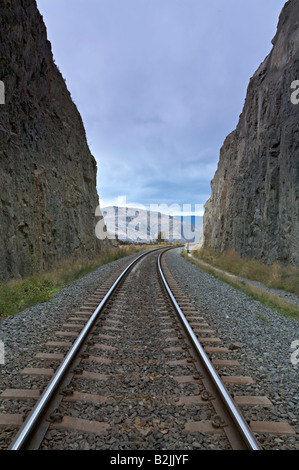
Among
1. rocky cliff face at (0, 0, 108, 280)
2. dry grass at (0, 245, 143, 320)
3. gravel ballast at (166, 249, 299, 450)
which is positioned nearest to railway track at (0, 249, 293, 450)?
gravel ballast at (166, 249, 299, 450)

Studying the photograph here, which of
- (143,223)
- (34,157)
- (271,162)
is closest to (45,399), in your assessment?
(34,157)

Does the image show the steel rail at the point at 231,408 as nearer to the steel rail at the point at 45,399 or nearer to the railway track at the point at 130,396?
the railway track at the point at 130,396

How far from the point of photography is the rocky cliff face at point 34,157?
34.9 ft

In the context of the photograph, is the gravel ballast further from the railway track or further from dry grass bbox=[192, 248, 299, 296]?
dry grass bbox=[192, 248, 299, 296]

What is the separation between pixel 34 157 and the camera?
13.2 m

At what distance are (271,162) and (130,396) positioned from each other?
15173 millimetres

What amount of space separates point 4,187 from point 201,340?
898 centimetres

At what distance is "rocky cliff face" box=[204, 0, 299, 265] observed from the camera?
12930 millimetres

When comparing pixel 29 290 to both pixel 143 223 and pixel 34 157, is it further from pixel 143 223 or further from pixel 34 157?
pixel 143 223

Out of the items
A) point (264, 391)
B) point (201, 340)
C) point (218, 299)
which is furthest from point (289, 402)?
point (218, 299)

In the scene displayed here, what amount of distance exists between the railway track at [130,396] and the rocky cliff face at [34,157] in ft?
21.1

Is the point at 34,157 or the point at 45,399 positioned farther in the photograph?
the point at 34,157

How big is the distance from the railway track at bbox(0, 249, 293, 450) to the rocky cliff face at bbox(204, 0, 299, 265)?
9.45m

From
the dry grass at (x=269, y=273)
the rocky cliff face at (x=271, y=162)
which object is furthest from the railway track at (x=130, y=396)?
the rocky cliff face at (x=271, y=162)
